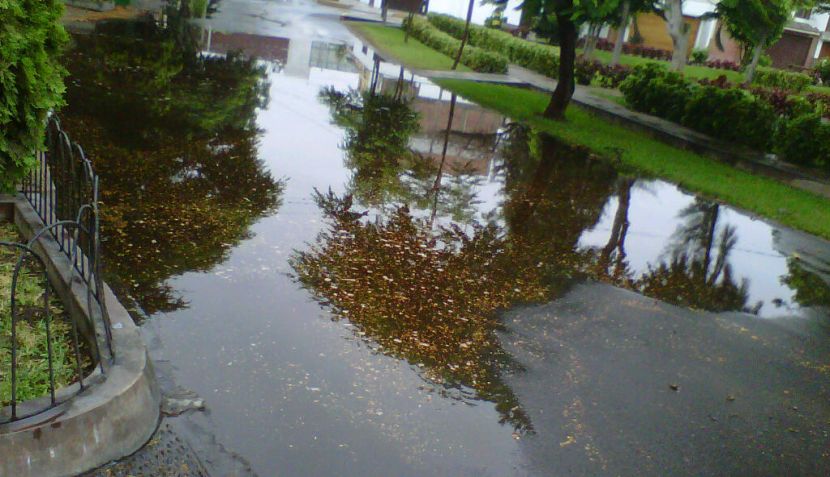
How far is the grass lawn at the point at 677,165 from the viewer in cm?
1219

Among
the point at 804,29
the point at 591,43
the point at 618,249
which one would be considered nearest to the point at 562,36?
the point at 618,249

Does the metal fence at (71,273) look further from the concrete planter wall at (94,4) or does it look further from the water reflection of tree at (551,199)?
the concrete planter wall at (94,4)

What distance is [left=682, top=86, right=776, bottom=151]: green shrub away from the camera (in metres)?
17.3

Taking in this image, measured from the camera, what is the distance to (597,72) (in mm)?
27812

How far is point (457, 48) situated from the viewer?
1133 inches

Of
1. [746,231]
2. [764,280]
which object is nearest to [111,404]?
[764,280]

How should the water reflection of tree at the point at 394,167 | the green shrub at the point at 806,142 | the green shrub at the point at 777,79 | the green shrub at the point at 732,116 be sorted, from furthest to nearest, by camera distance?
the green shrub at the point at 777,79
the green shrub at the point at 732,116
the green shrub at the point at 806,142
the water reflection of tree at the point at 394,167

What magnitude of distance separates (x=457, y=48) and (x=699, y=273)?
2119 centimetres

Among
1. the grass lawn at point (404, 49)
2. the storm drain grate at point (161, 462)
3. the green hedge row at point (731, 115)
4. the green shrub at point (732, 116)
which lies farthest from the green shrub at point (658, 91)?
the storm drain grate at point (161, 462)

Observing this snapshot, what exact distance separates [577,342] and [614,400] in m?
0.90

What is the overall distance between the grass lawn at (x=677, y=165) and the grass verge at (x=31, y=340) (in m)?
9.70

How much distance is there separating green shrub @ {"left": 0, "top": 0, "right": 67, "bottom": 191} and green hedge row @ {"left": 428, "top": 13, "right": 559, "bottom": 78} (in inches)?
888

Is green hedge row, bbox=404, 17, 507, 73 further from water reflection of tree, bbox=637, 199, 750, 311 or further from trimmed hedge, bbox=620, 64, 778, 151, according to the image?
water reflection of tree, bbox=637, 199, 750, 311

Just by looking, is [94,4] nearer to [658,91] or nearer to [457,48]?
[457,48]
